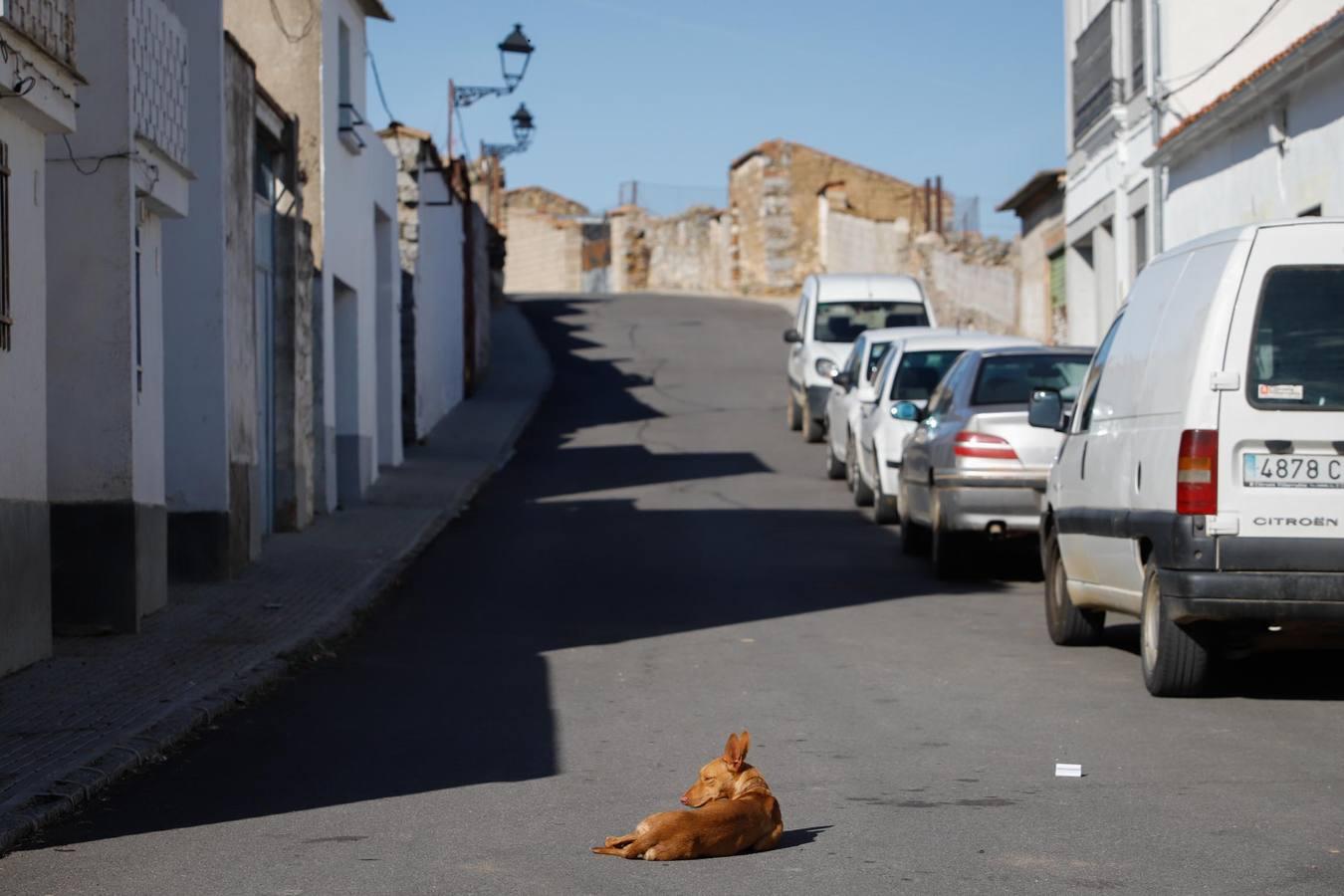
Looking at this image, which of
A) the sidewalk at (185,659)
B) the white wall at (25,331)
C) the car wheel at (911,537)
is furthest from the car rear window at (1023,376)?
the white wall at (25,331)

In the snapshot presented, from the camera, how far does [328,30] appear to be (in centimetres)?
1984

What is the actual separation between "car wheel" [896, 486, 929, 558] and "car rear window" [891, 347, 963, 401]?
303cm

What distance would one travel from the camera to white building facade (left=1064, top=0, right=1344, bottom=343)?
1683cm

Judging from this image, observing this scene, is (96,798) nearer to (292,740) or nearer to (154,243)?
(292,740)

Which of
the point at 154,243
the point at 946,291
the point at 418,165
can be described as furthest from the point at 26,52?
the point at 946,291

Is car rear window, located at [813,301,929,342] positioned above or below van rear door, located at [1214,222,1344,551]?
above

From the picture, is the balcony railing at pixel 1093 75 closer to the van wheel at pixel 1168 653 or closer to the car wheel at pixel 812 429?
the car wheel at pixel 812 429

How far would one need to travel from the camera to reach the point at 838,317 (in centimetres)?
2780

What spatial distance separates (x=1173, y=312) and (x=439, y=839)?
177 inches

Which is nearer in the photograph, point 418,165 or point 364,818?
point 364,818

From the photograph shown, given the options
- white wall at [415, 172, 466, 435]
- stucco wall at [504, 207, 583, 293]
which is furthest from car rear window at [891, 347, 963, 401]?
stucco wall at [504, 207, 583, 293]

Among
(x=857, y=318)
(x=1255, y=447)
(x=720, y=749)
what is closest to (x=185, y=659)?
(x=720, y=749)

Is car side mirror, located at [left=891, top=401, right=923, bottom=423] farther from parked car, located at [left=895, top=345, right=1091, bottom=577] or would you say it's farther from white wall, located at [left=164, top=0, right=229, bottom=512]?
white wall, located at [left=164, top=0, right=229, bottom=512]

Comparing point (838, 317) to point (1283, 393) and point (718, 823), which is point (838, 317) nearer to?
point (1283, 393)
